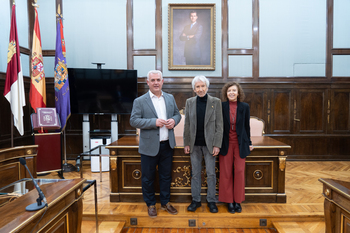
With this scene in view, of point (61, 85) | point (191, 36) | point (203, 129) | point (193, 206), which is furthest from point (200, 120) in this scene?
point (191, 36)

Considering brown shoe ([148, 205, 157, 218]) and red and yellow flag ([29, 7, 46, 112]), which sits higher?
red and yellow flag ([29, 7, 46, 112])

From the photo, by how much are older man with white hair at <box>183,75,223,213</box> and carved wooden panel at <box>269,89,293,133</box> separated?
10.6 feet

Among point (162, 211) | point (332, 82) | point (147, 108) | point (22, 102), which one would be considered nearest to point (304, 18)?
point (332, 82)

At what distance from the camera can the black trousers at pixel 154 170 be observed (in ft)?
8.20

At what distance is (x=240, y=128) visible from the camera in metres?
2.53

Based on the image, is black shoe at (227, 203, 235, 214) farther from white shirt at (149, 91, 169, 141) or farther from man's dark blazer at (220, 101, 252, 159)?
white shirt at (149, 91, 169, 141)

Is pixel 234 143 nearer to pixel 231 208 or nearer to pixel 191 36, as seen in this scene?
pixel 231 208

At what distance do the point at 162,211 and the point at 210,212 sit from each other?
561mm

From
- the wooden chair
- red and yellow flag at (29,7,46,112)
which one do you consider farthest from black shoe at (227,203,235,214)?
red and yellow flag at (29,7,46,112)

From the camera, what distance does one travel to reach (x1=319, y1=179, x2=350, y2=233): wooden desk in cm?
154

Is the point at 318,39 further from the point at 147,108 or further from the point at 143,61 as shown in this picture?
the point at 147,108

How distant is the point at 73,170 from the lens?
4.50 metres

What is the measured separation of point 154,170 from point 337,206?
1.64 m

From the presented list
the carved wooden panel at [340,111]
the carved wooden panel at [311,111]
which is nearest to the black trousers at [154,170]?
the carved wooden panel at [311,111]
